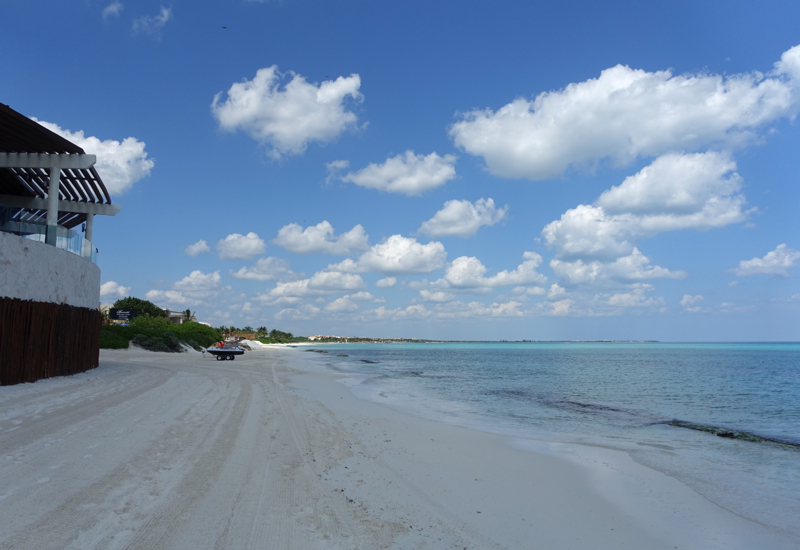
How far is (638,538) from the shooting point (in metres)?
5.89

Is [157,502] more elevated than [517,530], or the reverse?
[157,502]

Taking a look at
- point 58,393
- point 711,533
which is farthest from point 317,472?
point 58,393

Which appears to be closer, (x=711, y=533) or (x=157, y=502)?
(x=157, y=502)

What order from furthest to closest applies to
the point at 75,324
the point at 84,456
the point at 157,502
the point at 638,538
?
the point at 75,324 → the point at 84,456 → the point at 638,538 → the point at 157,502

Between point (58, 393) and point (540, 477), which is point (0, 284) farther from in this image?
point (540, 477)

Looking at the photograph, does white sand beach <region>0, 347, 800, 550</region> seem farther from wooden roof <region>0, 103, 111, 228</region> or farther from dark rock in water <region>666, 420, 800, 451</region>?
wooden roof <region>0, 103, 111, 228</region>

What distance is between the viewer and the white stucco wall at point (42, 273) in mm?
14117

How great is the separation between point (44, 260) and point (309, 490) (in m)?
15.1

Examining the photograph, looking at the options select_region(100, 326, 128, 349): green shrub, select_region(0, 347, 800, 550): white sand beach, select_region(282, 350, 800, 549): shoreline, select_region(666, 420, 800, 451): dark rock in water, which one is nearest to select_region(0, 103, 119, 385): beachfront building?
select_region(0, 347, 800, 550): white sand beach

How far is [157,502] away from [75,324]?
1637 centimetres

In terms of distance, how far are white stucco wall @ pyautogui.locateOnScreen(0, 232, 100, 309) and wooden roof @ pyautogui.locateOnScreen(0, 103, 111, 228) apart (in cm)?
256

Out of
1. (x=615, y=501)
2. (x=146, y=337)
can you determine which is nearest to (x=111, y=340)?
(x=146, y=337)

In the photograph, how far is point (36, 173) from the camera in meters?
20.7

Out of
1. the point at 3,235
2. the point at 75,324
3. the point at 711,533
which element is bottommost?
the point at 711,533
